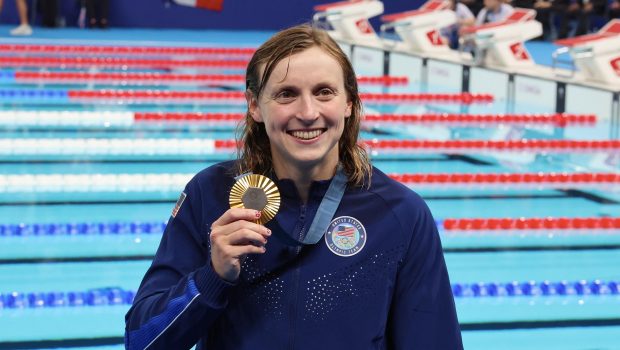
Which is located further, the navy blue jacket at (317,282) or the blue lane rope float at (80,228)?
the blue lane rope float at (80,228)

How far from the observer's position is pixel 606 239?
18.5 ft

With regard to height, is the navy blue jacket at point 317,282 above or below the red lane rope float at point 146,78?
above

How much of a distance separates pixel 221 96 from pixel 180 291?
9.21 m

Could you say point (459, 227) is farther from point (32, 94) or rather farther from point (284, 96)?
point (32, 94)

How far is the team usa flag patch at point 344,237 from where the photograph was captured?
1.75 m

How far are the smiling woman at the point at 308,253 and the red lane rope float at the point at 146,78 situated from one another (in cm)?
998

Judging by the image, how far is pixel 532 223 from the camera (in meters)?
5.73

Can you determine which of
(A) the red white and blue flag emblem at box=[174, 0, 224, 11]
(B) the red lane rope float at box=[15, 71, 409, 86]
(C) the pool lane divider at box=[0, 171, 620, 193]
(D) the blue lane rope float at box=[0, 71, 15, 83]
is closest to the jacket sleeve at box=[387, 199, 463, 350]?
(C) the pool lane divider at box=[0, 171, 620, 193]

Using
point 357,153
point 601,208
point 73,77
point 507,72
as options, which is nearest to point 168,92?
point 73,77

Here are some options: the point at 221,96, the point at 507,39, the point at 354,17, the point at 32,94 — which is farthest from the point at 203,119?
the point at 354,17

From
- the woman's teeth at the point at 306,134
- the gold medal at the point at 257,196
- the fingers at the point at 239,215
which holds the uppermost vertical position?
the woman's teeth at the point at 306,134

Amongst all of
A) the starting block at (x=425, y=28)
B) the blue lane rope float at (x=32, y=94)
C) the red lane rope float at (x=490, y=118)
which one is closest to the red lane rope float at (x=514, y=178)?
the red lane rope float at (x=490, y=118)

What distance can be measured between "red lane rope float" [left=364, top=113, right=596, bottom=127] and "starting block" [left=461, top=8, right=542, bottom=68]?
1979mm

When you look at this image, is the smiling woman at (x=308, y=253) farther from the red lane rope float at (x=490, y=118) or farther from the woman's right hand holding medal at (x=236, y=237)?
the red lane rope float at (x=490, y=118)
